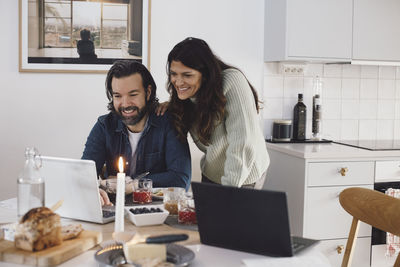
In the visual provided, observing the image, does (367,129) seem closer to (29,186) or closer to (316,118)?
(316,118)

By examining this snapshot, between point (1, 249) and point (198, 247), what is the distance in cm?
52

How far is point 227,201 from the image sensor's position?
1.32 meters

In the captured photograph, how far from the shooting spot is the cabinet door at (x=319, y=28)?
3.24 m

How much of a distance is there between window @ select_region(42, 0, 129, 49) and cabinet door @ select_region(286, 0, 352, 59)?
109 centimetres

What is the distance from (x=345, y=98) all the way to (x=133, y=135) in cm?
191

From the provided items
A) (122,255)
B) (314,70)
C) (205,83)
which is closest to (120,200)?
(122,255)

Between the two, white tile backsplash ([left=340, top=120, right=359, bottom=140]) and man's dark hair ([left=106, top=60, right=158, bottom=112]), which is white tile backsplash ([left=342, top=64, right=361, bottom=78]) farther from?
man's dark hair ([left=106, top=60, right=158, bottom=112])

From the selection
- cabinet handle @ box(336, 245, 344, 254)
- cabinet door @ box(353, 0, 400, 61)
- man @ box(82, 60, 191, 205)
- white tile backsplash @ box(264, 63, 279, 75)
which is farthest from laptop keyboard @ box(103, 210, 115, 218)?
cabinet door @ box(353, 0, 400, 61)

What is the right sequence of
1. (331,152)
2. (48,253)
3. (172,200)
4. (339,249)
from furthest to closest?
(339,249), (331,152), (172,200), (48,253)

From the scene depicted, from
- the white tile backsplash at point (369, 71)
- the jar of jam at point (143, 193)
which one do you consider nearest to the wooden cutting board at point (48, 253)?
the jar of jam at point (143, 193)

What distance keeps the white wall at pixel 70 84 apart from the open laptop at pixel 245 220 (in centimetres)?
204

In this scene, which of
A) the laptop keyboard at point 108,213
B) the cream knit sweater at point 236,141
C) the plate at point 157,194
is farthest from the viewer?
the cream knit sweater at point 236,141

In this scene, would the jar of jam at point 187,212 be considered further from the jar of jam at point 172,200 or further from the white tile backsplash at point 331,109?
A: the white tile backsplash at point 331,109

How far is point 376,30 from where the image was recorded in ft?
11.1
